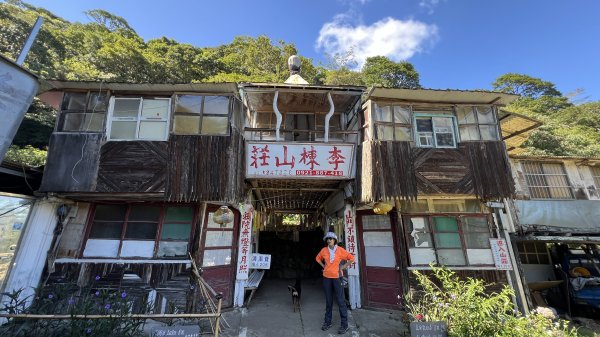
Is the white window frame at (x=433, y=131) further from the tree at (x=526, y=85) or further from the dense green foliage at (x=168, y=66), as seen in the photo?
the tree at (x=526, y=85)

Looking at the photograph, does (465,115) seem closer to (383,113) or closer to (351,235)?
(383,113)

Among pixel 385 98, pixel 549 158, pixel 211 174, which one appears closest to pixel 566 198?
pixel 549 158

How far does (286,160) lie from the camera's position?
26.3 feet

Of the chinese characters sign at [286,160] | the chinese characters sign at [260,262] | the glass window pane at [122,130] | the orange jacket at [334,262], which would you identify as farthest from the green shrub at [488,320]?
the glass window pane at [122,130]

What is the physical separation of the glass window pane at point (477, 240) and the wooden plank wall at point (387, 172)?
255 cm

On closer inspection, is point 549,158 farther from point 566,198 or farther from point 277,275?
point 277,275

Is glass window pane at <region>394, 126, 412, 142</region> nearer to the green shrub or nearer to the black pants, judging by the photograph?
the green shrub

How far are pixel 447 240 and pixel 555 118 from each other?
35.9m

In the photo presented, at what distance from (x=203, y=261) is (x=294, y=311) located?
10.3 ft

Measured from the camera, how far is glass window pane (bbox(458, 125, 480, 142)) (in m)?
8.62

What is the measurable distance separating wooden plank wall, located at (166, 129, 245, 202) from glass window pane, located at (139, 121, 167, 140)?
0.47 m

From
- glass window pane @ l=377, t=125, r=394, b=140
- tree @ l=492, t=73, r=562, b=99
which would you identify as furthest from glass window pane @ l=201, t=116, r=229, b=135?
tree @ l=492, t=73, r=562, b=99

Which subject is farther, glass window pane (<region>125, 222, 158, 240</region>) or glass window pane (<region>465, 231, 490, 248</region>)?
glass window pane (<region>465, 231, 490, 248</region>)

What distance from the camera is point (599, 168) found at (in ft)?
37.2
